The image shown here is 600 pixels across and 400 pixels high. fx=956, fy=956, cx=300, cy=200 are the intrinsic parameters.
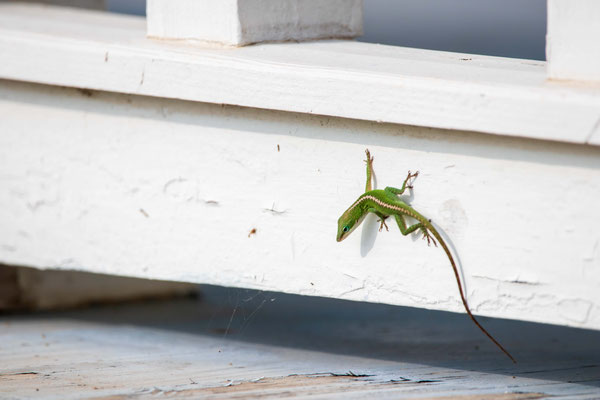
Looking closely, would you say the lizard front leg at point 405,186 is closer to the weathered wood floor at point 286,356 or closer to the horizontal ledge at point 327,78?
the horizontal ledge at point 327,78

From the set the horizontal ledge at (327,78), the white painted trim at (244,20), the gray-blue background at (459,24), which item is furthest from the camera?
the gray-blue background at (459,24)

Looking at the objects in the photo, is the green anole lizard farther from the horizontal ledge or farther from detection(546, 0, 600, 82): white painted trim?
detection(546, 0, 600, 82): white painted trim

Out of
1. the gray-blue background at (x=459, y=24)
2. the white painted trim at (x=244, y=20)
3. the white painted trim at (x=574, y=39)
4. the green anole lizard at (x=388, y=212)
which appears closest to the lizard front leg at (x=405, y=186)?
the green anole lizard at (x=388, y=212)

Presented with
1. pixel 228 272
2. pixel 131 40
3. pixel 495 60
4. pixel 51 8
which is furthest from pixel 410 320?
pixel 51 8

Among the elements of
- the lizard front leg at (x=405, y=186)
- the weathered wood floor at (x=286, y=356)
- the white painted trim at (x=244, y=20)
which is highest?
the white painted trim at (x=244, y=20)

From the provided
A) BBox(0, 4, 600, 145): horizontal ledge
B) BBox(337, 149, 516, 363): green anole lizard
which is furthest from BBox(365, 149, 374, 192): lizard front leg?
BBox(0, 4, 600, 145): horizontal ledge
